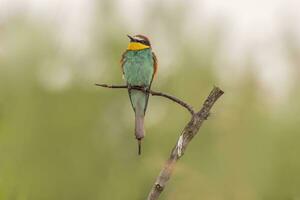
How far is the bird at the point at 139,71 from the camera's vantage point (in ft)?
18.2

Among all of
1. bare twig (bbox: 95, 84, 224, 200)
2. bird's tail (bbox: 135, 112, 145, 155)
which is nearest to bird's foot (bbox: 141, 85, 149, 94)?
bird's tail (bbox: 135, 112, 145, 155)

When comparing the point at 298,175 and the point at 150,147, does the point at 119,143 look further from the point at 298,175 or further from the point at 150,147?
the point at 298,175

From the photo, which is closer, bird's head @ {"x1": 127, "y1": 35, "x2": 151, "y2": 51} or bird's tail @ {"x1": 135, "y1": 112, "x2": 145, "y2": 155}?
bird's tail @ {"x1": 135, "y1": 112, "x2": 145, "y2": 155}

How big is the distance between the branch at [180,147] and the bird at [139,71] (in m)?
0.55

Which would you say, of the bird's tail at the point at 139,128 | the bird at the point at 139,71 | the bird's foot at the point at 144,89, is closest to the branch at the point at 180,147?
the bird's tail at the point at 139,128

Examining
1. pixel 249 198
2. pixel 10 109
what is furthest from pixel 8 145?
pixel 249 198

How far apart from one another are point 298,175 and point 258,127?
5.21 ft

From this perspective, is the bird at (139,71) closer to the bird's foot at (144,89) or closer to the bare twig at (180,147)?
the bird's foot at (144,89)

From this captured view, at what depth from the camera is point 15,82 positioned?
1467cm

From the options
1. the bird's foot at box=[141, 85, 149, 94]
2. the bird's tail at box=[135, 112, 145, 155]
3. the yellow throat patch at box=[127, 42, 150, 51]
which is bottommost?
the bird's tail at box=[135, 112, 145, 155]

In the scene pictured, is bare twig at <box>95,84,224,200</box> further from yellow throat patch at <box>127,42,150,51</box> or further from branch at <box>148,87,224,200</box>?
yellow throat patch at <box>127,42,150,51</box>

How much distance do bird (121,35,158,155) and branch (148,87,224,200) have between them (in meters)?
0.55

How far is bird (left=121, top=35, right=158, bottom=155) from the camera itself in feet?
18.2

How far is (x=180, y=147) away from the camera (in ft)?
15.3
